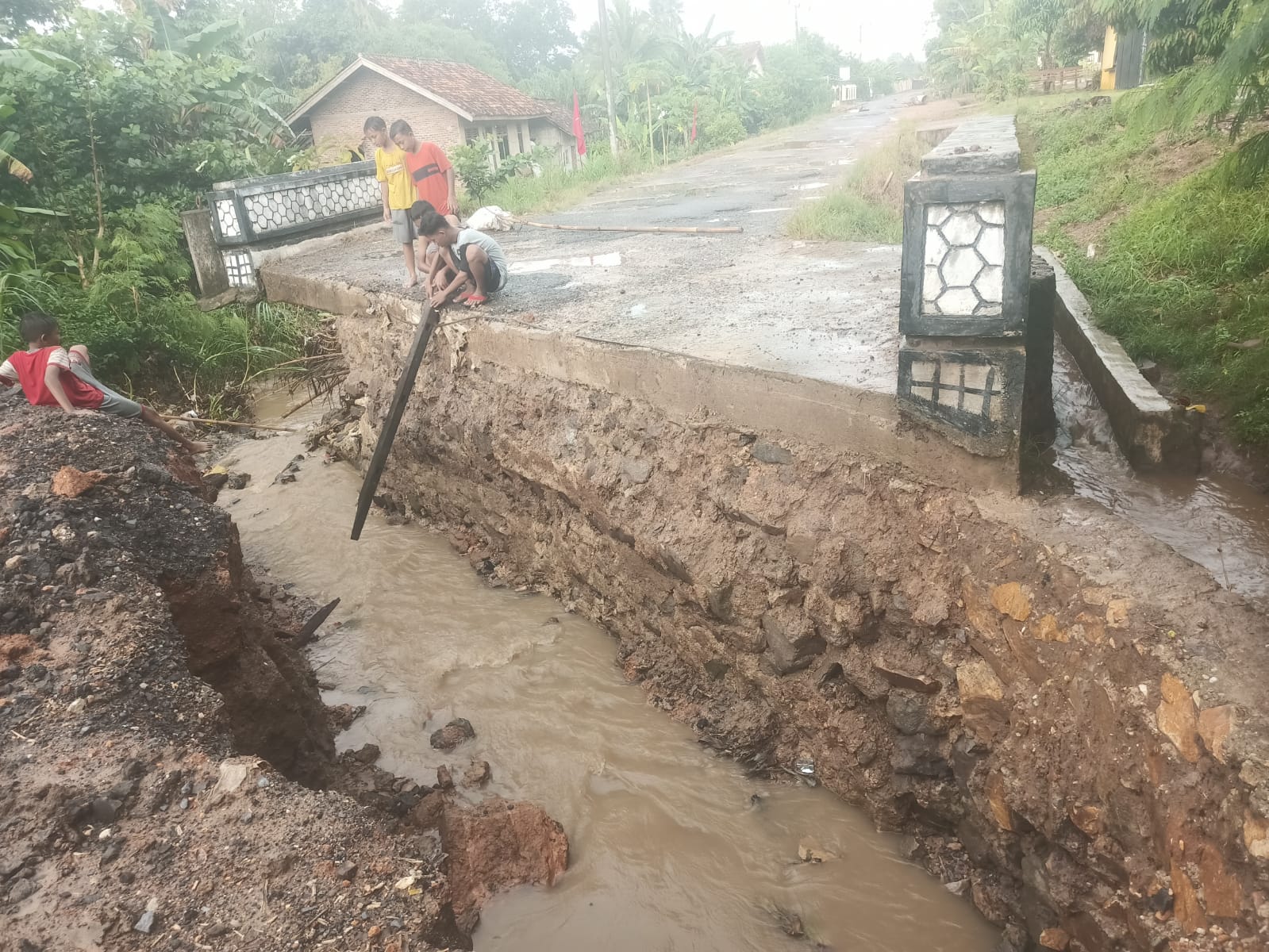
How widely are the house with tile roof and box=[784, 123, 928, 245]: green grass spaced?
9.40 m

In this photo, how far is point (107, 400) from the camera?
520 cm

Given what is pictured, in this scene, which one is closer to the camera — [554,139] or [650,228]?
[650,228]

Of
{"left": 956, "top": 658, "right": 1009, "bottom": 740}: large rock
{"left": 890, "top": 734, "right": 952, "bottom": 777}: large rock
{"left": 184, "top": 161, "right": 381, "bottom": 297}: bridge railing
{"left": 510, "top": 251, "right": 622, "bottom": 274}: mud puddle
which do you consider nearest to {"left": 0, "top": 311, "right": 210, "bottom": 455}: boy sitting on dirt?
{"left": 510, "top": 251, "right": 622, "bottom": 274}: mud puddle

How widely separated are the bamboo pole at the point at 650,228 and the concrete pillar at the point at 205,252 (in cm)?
349

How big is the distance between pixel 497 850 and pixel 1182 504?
325 centimetres

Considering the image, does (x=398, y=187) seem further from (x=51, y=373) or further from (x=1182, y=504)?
(x=1182, y=504)

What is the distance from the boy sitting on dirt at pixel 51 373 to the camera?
479 cm

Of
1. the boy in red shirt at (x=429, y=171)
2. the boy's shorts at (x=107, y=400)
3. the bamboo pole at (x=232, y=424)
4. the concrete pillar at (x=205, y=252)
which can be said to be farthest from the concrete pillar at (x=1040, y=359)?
the concrete pillar at (x=205, y=252)

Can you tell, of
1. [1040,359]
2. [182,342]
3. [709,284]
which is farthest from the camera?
[182,342]

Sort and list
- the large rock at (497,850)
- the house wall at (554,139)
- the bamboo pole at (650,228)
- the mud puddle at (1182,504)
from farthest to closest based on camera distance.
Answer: the house wall at (554,139)
the bamboo pole at (650,228)
the large rock at (497,850)
the mud puddle at (1182,504)

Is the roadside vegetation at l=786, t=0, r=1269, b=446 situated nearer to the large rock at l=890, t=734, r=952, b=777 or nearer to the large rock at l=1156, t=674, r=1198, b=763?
the large rock at l=1156, t=674, r=1198, b=763

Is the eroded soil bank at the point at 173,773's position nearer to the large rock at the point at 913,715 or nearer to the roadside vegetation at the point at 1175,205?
the large rock at the point at 913,715

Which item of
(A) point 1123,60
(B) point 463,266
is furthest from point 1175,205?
(A) point 1123,60

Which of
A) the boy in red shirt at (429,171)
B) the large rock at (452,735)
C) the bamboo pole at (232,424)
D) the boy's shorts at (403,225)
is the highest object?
the boy in red shirt at (429,171)
